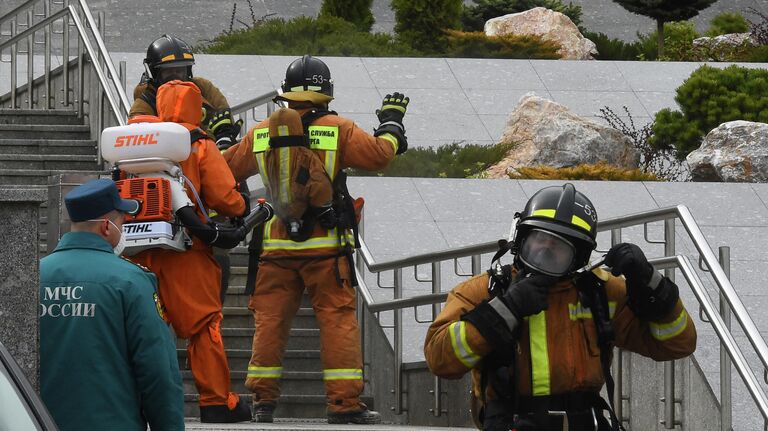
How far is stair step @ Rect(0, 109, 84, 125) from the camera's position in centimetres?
1433


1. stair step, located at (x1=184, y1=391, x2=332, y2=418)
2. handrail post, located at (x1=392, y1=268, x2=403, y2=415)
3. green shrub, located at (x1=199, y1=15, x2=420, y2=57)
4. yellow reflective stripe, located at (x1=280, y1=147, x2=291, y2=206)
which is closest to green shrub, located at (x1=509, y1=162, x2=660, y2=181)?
handrail post, located at (x1=392, y1=268, x2=403, y2=415)

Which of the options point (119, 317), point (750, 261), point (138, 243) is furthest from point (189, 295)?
point (750, 261)

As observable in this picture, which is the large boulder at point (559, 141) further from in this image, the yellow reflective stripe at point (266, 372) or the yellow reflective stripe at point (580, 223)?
the yellow reflective stripe at point (580, 223)

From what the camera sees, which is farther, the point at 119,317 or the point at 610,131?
the point at 610,131

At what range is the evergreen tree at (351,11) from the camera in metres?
23.4

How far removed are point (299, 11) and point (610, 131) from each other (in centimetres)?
1110

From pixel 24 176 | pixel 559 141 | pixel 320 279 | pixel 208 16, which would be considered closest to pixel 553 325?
pixel 320 279

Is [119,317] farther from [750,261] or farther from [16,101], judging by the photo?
[16,101]

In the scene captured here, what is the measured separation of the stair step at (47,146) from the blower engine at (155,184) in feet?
17.6

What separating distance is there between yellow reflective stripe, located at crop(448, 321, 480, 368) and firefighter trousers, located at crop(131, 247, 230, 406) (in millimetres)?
2568

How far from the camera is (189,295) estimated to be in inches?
328

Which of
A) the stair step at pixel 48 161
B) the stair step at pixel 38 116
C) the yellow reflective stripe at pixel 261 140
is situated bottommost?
the yellow reflective stripe at pixel 261 140

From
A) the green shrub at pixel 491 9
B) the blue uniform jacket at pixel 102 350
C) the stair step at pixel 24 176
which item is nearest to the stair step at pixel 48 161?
the stair step at pixel 24 176

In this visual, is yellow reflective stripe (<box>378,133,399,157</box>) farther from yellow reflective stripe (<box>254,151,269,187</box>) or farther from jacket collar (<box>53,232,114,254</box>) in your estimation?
jacket collar (<box>53,232,114,254</box>)
